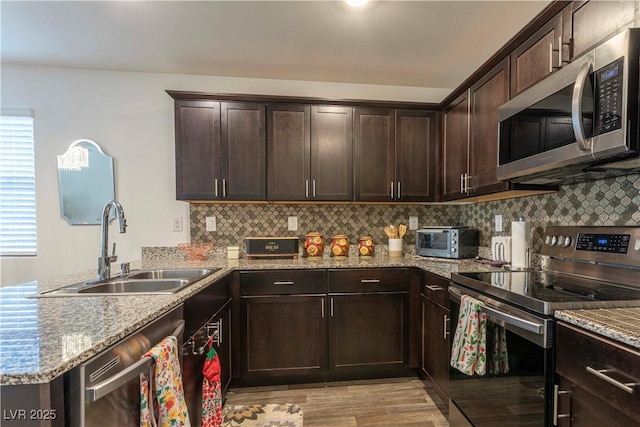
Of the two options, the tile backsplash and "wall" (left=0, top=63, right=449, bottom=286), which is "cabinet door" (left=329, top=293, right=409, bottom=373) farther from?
"wall" (left=0, top=63, right=449, bottom=286)

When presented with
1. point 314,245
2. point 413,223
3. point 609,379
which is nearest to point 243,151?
point 314,245

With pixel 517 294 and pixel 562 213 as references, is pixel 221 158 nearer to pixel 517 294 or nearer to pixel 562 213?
pixel 517 294

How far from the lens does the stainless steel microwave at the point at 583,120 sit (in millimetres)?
1059

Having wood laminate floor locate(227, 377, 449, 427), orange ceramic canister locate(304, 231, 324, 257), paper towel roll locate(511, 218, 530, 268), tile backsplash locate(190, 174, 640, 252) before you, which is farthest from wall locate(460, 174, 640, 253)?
orange ceramic canister locate(304, 231, 324, 257)

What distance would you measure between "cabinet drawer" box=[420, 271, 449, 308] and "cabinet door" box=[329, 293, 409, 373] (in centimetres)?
17

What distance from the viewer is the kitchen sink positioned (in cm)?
135

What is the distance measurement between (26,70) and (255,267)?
262 centimetres

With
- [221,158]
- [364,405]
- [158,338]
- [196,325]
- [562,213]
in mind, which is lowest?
[364,405]

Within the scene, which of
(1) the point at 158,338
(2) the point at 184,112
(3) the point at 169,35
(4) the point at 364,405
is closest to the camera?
(1) the point at 158,338

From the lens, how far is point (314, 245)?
260cm

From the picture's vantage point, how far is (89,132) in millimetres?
2623

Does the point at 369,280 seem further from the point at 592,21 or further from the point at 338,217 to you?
the point at 592,21

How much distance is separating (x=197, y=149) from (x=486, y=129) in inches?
84.3

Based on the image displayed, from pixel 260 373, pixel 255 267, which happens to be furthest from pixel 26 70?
pixel 260 373
